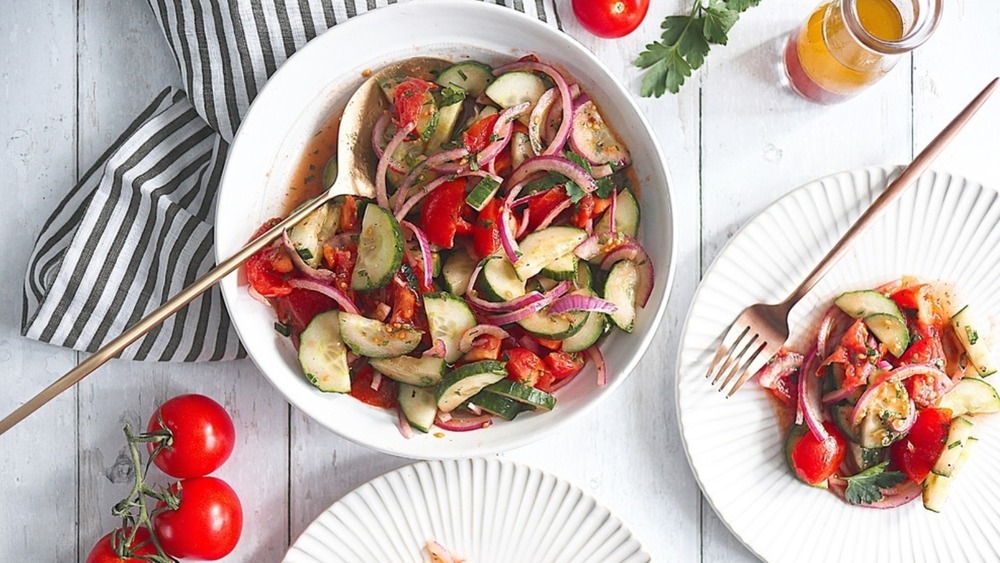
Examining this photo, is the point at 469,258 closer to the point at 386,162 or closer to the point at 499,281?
the point at 499,281

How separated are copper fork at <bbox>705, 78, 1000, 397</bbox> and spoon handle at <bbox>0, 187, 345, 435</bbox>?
91cm

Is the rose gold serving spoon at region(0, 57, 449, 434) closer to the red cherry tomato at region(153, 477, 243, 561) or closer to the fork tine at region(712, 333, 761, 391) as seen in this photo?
the red cherry tomato at region(153, 477, 243, 561)

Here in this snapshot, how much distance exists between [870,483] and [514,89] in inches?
46.5

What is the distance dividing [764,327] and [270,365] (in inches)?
41.9

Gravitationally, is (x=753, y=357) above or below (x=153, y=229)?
below

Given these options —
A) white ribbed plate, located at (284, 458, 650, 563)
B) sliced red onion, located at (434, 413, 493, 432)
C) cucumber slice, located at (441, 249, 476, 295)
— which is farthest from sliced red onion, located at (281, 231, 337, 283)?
white ribbed plate, located at (284, 458, 650, 563)

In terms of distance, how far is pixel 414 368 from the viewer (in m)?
1.93

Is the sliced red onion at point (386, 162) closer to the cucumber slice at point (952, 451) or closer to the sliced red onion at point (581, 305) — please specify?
the sliced red onion at point (581, 305)

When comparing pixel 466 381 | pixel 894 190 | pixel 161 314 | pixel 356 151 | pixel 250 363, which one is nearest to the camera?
pixel 161 314

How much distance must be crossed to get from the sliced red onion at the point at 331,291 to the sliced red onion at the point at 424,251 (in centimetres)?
16

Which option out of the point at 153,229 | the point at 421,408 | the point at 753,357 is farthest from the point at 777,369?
the point at 153,229

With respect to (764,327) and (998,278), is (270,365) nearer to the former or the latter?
(764,327)

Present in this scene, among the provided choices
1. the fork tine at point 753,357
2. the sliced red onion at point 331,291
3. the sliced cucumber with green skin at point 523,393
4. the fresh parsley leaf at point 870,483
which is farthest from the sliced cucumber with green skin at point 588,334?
the fresh parsley leaf at point 870,483

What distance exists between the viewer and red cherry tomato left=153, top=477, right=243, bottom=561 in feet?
6.76
